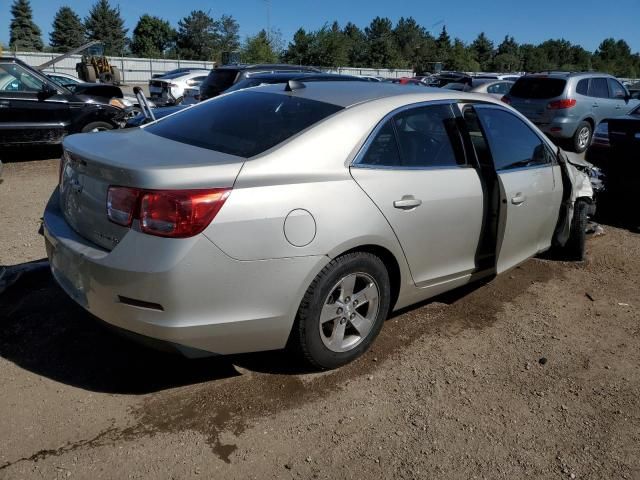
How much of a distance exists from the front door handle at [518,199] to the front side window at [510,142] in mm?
213

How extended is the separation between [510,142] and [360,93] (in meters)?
1.32

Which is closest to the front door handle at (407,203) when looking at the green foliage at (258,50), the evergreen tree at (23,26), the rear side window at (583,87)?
the rear side window at (583,87)

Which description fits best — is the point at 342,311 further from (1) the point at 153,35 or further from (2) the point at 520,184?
(1) the point at 153,35

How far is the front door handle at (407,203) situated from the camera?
10.3 ft

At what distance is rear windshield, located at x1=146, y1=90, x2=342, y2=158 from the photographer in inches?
118

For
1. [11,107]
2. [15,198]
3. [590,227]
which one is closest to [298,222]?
[590,227]

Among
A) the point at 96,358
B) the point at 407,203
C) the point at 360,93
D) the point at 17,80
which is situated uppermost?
the point at 360,93

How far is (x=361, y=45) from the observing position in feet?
246

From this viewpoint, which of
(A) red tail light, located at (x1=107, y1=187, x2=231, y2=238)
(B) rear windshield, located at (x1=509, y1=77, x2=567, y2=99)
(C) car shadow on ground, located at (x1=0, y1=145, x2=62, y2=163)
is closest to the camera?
(A) red tail light, located at (x1=107, y1=187, x2=231, y2=238)

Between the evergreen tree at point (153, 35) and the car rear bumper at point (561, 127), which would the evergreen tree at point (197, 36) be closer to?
the evergreen tree at point (153, 35)

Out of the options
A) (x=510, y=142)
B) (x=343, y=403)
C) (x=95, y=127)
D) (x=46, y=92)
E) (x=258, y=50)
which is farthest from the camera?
(x=258, y=50)

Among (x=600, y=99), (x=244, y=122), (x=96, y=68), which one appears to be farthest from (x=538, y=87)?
(x=96, y=68)

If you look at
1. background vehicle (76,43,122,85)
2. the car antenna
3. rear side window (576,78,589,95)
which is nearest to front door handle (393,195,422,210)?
the car antenna

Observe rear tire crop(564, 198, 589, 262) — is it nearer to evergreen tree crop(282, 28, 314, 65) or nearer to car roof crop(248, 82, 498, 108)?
car roof crop(248, 82, 498, 108)
